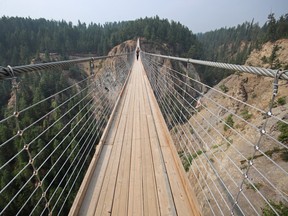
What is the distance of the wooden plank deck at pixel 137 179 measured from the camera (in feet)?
7.47

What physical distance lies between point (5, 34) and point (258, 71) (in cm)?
9194

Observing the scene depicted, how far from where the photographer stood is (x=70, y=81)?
6391 cm

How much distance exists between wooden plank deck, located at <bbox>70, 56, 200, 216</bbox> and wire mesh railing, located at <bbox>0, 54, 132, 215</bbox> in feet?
0.92

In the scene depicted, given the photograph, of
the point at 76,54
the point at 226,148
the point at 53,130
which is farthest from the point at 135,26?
the point at 226,148

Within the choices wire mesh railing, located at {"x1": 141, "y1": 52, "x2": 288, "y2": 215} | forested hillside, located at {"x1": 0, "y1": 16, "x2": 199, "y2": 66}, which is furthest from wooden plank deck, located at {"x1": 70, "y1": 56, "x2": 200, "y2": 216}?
forested hillside, located at {"x1": 0, "y1": 16, "x2": 199, "y2": 66}

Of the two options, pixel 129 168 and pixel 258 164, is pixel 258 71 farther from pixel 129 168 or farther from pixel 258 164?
pixel 258 164

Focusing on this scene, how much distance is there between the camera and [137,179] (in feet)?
8.98

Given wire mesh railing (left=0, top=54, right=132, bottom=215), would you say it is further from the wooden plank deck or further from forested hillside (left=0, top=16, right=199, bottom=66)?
forested hillside (left=0, top=16, right=199, bottom=66)

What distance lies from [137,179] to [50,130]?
29254mm

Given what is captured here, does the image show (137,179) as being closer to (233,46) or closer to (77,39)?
(77,39)

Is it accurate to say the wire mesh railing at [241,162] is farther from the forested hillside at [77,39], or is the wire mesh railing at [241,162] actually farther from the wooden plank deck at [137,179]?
the forested hillside at [77,39]

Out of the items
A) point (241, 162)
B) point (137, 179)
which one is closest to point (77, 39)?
point (241, 162)

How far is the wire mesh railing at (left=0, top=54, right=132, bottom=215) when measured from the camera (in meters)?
1.64

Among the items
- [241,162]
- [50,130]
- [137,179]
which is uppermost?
[137,179]
